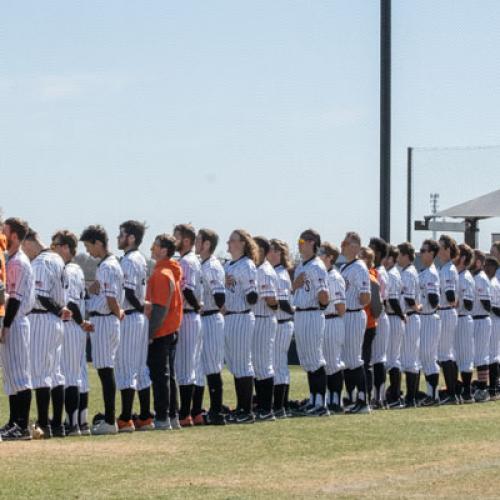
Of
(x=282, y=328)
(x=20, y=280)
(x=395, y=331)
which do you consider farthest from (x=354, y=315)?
(x=20, y=280)

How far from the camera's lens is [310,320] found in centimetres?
1480

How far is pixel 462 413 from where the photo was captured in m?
15.6

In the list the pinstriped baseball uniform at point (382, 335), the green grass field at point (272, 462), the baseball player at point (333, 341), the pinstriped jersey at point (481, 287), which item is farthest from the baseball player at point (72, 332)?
the pinstriped jersey at point (481, 287)

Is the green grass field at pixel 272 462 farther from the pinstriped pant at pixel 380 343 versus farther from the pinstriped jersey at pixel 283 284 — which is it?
the pinstriped pant at pixel 380 343

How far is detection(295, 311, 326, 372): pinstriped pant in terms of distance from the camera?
14.8 meters

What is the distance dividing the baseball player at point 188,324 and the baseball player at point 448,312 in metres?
4.35

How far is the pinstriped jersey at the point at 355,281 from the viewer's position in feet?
50.0

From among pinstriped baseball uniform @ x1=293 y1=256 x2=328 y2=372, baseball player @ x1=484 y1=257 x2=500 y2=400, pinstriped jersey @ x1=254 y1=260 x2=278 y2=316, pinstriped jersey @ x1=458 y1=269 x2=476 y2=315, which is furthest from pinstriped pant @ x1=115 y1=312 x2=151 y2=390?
baseball player @ x1=484 y1=257 x2=500 y2=400

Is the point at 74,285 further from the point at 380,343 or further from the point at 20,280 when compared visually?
the point at 380,343

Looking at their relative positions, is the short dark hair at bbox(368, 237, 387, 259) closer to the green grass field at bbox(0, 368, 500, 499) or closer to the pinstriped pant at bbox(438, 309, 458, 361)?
the pinstriped pant at bbox(438, 309, 458, 361)

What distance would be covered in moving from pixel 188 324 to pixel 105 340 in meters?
1.16

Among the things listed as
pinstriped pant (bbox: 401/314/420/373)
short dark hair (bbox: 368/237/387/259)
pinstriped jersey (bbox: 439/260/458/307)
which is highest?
short dark hair (bbox: 368/237/387/259)

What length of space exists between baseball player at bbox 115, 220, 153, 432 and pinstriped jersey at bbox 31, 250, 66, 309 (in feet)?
2.41

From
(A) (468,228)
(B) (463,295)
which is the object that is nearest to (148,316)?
(B) (463,295)
